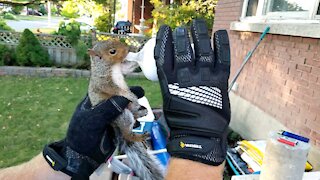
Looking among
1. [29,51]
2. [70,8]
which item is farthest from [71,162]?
[70,8]

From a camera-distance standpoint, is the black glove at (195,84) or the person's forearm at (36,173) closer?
the black glove at (195,84)

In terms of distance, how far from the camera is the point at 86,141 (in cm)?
136

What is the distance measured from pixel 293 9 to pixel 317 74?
1.03 meters

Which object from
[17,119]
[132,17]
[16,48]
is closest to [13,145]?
[17,119]

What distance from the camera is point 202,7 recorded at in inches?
421

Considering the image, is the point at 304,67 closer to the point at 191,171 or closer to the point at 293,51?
the point at 293,51

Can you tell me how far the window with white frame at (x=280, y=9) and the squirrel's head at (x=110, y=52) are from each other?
2.42 m

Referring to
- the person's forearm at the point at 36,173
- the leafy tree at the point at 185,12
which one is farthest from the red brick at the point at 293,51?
the leafy tree at the point at 185,12

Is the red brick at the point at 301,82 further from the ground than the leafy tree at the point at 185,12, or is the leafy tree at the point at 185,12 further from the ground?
the leafy tree at the point at 185,12

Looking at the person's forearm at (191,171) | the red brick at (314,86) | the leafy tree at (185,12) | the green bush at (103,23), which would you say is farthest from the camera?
the green bush at (103,23)

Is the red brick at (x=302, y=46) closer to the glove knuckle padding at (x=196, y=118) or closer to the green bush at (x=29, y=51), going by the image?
the glove knuckle padding at (x=196, y=118)

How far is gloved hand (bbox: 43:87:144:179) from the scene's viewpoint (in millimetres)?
1356

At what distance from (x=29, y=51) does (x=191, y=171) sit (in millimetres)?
7898

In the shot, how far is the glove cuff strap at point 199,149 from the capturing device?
966 millimetres
